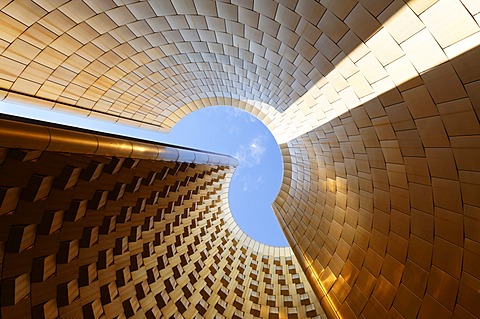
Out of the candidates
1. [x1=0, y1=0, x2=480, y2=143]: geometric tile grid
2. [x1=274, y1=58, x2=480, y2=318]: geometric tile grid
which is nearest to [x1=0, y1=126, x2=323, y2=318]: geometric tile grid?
[x1=0, y1=0, x2=480, y2=143]: geometric tile grid

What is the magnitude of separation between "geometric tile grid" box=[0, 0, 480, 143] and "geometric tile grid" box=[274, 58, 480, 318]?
43 cm

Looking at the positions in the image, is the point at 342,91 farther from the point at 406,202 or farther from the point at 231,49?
the point at 231,49

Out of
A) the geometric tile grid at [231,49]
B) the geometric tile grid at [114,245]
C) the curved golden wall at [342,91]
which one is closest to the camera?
the geometric tile grid at [114,245]

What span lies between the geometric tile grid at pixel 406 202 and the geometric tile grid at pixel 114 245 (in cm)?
447

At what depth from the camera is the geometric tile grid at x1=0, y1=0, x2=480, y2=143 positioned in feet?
11.2

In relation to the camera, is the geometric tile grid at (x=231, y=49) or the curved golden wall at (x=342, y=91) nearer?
the curved golden wall at (x=342, y=91)

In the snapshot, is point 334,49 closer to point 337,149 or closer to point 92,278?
point 337,149

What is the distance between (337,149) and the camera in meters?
6.72

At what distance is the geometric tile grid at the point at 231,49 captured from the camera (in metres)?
3.41

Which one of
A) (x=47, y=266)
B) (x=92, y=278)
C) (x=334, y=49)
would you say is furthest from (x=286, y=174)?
(x=47, y=266)

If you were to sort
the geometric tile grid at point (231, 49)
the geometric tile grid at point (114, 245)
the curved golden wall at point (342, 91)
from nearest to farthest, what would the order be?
the geometric tile grid at point (114, 245)
the curved golden wall at point (342, 91)
the geometric tile grid at point (231, 49)

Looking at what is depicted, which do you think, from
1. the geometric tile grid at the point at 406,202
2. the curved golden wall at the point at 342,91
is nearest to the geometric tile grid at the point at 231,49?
the curved golden wall at the point at 342,91

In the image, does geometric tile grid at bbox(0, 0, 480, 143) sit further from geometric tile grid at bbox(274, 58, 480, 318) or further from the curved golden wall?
geometric tile grid at bbox(274, 58, 480, 318)

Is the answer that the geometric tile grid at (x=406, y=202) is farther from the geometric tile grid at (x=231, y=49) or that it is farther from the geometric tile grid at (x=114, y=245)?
the geometric tile grid at (x=114, y=245)
